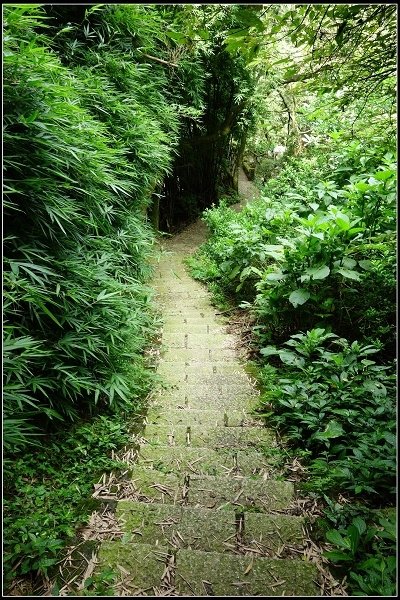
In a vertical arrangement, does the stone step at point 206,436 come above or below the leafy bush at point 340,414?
below

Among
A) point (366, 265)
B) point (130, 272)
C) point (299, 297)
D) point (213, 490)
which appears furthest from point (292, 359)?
point (130, 272)

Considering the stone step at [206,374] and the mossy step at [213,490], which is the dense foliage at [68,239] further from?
Answer: the mossy step at [213,490]

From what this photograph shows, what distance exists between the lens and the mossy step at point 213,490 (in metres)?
2.15

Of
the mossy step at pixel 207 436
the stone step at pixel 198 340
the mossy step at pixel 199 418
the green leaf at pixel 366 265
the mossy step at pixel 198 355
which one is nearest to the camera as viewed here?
the mossy step at pixel 207 436

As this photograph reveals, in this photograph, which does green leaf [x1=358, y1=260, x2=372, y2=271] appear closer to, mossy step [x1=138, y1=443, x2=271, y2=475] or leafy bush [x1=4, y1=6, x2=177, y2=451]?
mossy step [x1=138, y1=443, x2=271, y2=475]

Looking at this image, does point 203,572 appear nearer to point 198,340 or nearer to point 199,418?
point 199,418

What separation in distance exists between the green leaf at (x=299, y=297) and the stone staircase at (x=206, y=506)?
87 centimetres

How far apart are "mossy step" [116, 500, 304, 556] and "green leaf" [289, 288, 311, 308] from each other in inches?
75.2

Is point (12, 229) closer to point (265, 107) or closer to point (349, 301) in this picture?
point (349, 301)

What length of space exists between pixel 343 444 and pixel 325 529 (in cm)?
62

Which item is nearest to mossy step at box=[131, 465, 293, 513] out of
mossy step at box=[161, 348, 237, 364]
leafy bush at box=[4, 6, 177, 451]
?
leafy bush at box=[4, 6, 177, 451]

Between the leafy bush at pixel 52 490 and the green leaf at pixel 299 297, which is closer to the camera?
the leafy bush at pixel 52 490

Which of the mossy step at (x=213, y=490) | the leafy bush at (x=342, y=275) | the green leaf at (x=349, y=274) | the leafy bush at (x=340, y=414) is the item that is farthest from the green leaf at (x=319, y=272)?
the mossy step at (x=213, y=490)

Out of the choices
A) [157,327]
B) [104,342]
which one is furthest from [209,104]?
[104,342]
